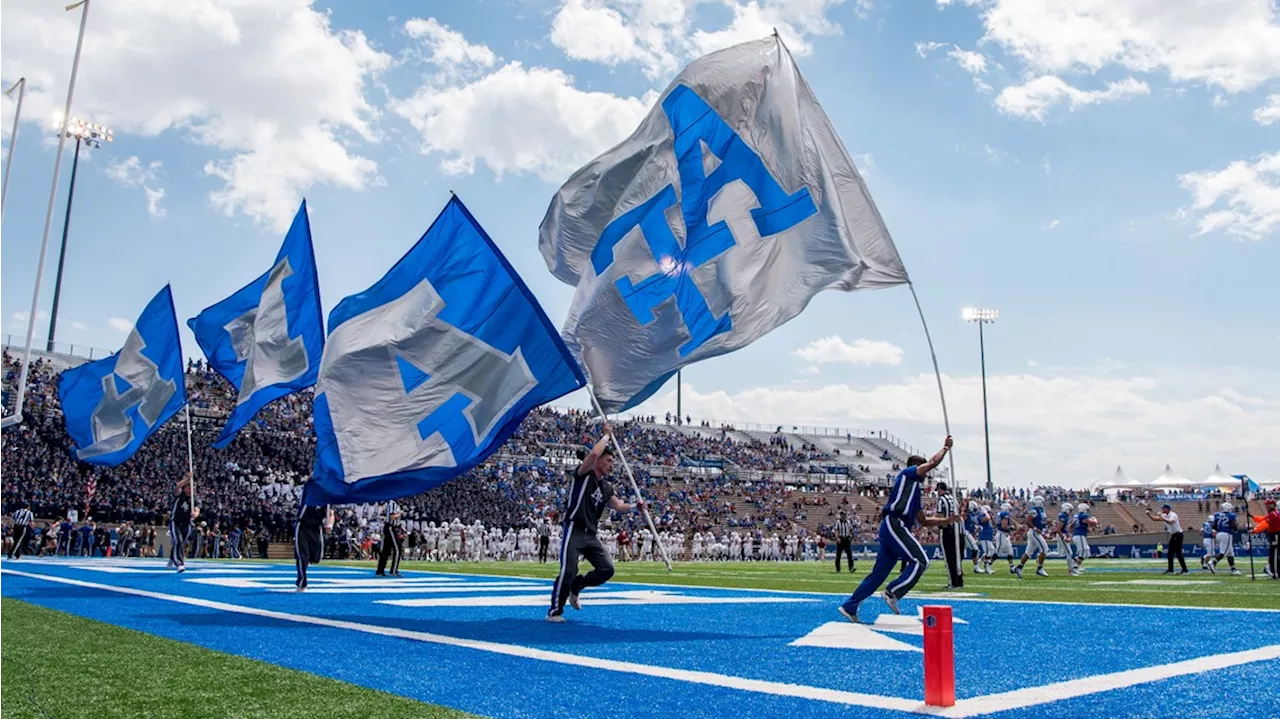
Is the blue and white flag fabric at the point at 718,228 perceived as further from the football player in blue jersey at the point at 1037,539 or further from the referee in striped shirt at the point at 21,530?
the referee in striped shirt at the point at 21,530

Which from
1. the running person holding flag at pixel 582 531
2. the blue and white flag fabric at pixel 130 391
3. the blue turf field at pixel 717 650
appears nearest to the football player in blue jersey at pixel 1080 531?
the blue turf field at pixel 717 650

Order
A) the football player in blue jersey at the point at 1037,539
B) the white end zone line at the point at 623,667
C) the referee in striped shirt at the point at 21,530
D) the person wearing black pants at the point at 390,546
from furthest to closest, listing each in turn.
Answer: the referee in striped shirt at the point at 21,530, the football player in blue jersey at the point at 1037,539, the person wearing black pants at the point at 390,546, the white end zone line at the point at 623,667

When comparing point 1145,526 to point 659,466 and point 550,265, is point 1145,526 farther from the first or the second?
point 550,265

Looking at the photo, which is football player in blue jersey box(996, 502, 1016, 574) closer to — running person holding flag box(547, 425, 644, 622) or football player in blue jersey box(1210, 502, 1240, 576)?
football player in blue jersey box(1210, 502, 1240, 576)

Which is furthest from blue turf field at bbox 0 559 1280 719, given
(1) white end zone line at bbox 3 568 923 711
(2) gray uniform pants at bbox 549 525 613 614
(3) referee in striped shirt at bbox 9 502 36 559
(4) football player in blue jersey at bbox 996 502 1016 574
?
(3) referee in striped shirt at bbox 9 502 36 559

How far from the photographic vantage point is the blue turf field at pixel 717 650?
5.22 meters

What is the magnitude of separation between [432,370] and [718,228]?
3.68 meters

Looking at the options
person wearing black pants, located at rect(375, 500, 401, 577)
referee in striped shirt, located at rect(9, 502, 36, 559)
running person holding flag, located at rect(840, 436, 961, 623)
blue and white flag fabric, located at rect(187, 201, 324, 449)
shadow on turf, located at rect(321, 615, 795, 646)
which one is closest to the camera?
shadow on turf, located at rect(321, 615, 795, 646)

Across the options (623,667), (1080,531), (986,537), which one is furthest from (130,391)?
(1080,531)

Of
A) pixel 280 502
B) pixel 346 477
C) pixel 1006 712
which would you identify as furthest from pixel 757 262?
pixel 280 502

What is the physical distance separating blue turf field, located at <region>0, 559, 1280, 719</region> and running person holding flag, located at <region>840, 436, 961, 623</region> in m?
0.31

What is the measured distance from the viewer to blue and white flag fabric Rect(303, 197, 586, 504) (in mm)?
10938

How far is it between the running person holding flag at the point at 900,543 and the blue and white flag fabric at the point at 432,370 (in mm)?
3518

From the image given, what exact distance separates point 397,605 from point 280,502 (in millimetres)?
29449
